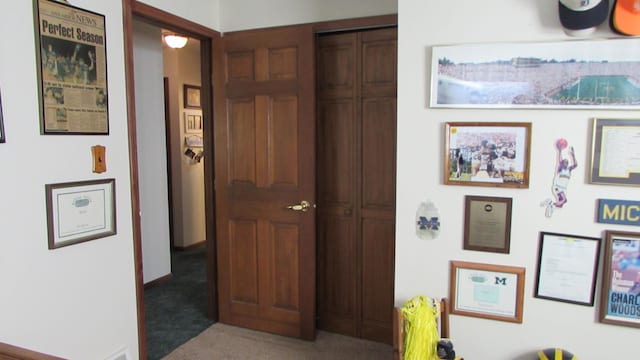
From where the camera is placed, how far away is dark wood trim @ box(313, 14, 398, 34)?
2.72 metres

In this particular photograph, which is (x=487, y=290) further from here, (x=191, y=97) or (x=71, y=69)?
(x=191, y=97)

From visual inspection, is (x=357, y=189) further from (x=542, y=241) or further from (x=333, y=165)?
(x=542, y=241)

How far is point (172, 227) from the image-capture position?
5.25 metres

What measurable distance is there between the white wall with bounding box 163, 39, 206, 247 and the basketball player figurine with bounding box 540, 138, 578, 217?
4306 millimetres

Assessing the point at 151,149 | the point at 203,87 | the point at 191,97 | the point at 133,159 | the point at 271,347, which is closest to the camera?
the point at 133,159

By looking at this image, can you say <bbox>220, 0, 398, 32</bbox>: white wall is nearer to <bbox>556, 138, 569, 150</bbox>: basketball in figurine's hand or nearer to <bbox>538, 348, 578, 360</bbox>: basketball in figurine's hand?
<bbox>556, 138, 569, 150</bbox>: basketball in figurine's hand

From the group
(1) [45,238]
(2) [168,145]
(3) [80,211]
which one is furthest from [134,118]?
(2) [168,145]

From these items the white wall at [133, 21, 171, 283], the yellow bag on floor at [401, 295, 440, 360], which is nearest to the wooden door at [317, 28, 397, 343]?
the yellow bag on floor at [401, 295, 440, 360]

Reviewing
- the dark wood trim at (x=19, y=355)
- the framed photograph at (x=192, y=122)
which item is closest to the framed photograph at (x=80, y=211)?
the dark wood trim at (x=19, y=355)

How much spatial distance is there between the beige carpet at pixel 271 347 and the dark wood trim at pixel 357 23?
2.18m

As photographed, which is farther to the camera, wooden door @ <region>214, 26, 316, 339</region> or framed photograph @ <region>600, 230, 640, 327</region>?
wooden door @ <region>214, 26, 316, 339</region>

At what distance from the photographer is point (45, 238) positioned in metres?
1.93

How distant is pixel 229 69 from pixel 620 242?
2.59 m

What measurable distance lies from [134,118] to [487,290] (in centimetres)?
208
